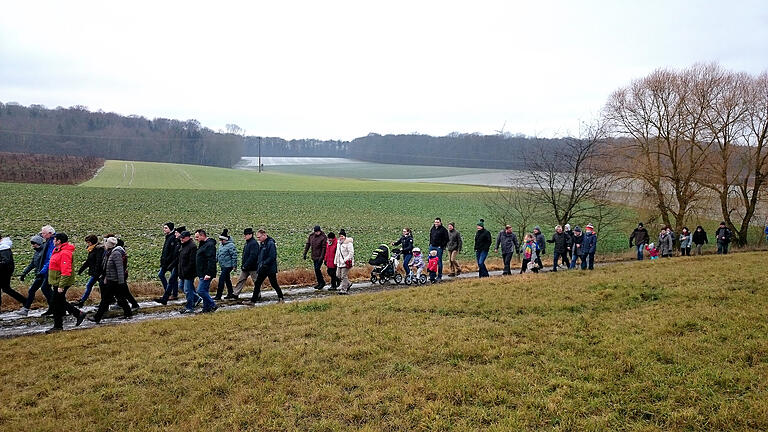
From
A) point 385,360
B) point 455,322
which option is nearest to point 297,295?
point 455,322

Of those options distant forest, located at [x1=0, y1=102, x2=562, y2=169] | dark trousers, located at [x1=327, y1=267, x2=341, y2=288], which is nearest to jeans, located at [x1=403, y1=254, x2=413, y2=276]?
dark trousers, located at [x1=327, y1=267, x2=341, y2=288]

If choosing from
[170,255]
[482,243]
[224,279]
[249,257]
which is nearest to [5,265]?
[170,255]

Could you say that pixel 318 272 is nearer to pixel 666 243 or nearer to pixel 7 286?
pixel 7 286

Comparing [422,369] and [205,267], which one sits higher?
[205,267]

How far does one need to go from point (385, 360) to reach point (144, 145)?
129m

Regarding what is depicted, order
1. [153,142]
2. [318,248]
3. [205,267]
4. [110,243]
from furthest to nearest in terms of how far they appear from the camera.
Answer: [153,142], [318,248], [205,267], [110,243]

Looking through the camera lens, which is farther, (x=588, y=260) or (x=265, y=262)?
(x=588, y=260)

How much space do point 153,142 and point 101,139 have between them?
11325 mm

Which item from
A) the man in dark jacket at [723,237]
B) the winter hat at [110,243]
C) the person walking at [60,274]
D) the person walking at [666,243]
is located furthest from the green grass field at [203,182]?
the person walking at [60,274]

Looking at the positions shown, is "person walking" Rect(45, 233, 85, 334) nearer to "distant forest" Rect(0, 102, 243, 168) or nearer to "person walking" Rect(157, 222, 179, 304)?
"person walking" Rect(157, 222, 179, 304)

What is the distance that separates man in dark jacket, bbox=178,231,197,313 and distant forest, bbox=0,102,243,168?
11582cm

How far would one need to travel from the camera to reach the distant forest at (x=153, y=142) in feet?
360

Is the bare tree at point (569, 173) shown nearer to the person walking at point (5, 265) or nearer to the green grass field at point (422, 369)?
the green grass field at point (422, 369)

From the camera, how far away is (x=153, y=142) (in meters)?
121
